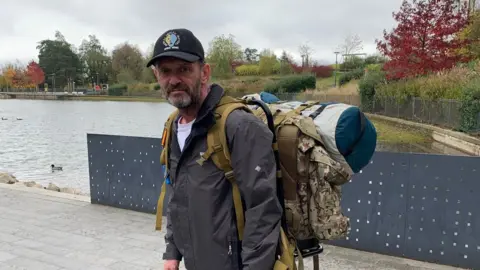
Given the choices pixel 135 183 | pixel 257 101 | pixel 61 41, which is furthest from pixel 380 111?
pixel 61 41

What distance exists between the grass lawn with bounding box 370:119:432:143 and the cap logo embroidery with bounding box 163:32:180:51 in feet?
52.4

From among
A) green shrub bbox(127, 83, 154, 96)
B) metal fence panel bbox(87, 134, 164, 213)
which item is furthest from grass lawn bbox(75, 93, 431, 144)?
green shrub bbox(127, 83, 154, 96)

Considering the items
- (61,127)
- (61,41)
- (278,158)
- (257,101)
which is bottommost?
(61,127)

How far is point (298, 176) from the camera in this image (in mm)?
1937

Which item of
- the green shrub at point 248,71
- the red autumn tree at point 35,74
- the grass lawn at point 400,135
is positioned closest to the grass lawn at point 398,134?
the grass lawn at point 400,135

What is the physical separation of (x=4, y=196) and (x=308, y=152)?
6.73 m

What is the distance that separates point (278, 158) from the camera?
6.32 feet

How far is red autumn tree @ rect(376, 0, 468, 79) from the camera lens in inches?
946

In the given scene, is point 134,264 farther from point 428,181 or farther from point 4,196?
point 4,196

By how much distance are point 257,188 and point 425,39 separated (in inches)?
1023

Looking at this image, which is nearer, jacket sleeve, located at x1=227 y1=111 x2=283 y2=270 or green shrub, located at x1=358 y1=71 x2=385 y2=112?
jacket sleeve, located at x1=227 y1=111 x2=283 y2=270

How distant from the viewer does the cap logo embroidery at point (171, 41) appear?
75.6 inches

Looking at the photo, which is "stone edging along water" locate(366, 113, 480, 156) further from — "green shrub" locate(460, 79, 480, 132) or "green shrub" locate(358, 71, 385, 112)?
"green shrub" locate(358, 71, 385, 112)

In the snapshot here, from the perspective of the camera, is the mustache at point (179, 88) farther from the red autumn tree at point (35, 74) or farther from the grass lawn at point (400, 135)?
the red autumn tree at point (35, 74)
